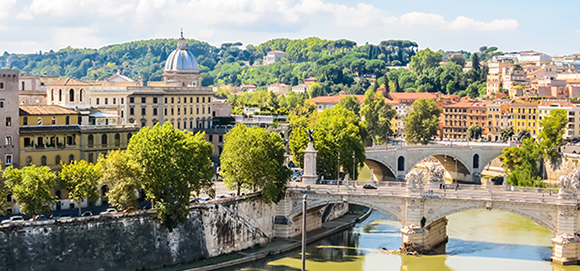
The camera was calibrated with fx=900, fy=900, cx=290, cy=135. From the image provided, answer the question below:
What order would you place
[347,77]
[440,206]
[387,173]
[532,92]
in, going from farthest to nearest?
[347,77], [532,92], [387,173], [440,206]

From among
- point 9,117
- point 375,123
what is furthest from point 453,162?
point 9,117

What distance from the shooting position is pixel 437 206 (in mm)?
48500

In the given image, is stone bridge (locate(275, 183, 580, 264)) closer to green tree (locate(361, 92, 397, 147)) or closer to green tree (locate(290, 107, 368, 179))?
green tree (locate(290, 107, 368, 179))

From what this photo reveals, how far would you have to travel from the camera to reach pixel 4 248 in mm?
39969

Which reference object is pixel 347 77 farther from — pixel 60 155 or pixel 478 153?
pixel 60 155

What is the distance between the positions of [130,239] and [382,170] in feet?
134

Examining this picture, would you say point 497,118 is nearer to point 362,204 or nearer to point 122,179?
point 362,204

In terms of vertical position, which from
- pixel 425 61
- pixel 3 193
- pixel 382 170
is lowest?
pixel 382 170

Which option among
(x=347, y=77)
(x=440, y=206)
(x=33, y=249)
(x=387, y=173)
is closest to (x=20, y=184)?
(x=33, y=249)

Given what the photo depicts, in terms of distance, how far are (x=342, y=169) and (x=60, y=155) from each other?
898 inches

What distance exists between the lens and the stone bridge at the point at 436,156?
8006cm

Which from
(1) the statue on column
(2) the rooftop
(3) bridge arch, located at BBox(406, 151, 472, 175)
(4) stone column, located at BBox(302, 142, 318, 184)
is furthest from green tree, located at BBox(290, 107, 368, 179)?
(3) bridge arch, located at BBox(406, 151, 472, 175)

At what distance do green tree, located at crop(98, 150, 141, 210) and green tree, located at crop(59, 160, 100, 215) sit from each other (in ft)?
2.37

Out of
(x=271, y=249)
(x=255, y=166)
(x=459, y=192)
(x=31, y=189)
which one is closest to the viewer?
(x=31, y=189)
